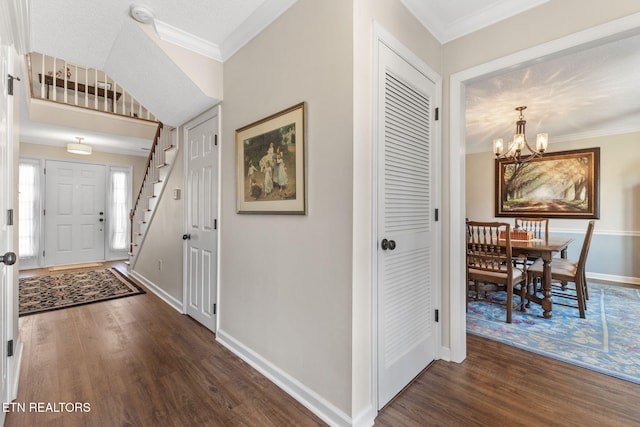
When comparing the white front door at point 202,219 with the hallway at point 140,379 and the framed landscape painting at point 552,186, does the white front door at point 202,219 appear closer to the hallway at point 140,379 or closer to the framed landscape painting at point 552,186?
the hallway at point 140,379

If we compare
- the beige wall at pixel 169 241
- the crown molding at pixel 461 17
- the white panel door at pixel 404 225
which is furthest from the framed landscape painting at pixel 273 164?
the beige wall at pixel 169 241

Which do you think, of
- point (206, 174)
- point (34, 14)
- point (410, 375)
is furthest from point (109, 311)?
point (410, 375)

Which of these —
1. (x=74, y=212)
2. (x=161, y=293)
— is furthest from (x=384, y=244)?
(x=74, y=212)

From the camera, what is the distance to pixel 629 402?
167 cm

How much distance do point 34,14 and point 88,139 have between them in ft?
11.9

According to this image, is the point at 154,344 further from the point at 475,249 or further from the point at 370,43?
the point at 475,249

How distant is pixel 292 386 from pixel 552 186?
5390 millimetres

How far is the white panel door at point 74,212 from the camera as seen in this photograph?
545cm

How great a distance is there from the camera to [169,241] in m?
3.51

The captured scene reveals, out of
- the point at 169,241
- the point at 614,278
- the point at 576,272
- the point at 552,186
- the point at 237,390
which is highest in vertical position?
the point at 552,186

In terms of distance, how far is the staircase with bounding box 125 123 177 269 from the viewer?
3.57 metres

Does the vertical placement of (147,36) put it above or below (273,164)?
above

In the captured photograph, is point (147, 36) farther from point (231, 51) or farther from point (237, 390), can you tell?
point (237, 390)

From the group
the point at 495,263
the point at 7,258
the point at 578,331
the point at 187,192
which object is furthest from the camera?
the point at 495,263
